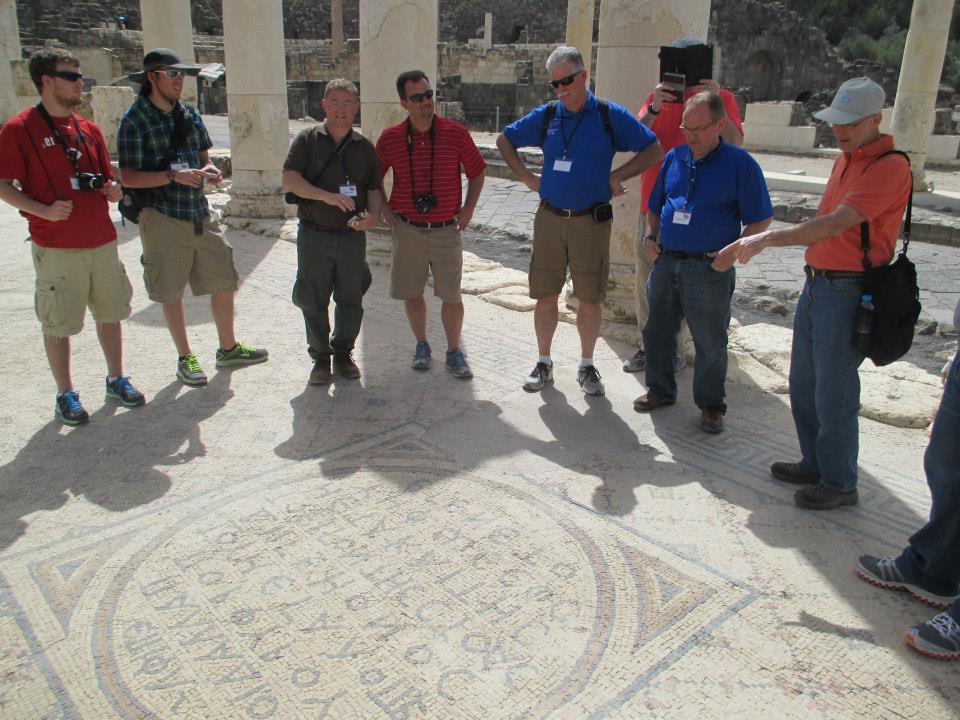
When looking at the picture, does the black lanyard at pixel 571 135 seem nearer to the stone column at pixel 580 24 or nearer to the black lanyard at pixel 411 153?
the black lanyard at pixel 411 153

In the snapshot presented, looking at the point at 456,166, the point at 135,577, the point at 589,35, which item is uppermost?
the point at 589,35

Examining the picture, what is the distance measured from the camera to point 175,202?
14.5 feet

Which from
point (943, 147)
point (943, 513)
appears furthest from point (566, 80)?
point (943, 147)

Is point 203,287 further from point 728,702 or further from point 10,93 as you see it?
point 10,93

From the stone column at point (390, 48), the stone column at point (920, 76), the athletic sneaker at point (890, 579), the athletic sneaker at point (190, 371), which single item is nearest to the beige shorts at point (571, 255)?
the athletic sneaker at point (190, 371)

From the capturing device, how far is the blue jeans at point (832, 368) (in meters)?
3.23

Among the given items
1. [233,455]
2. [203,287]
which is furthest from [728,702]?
[203,287]

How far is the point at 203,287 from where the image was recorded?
Result: 473 cm

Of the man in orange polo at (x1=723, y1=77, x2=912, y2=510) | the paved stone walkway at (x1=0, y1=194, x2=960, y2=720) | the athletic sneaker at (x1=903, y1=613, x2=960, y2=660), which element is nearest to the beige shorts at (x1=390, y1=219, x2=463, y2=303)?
the paved stone walkway at (x1=0, y1=194, x2=960, y2=720)

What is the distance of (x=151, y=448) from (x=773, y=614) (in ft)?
9.36

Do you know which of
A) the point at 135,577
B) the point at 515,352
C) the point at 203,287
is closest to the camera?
the point at 135,577

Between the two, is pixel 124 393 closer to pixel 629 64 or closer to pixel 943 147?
pixel 629 64

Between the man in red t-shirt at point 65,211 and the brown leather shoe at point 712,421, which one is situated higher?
the man in red t-shirt at point 65,211

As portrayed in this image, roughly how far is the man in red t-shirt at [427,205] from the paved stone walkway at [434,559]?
1.51ft
